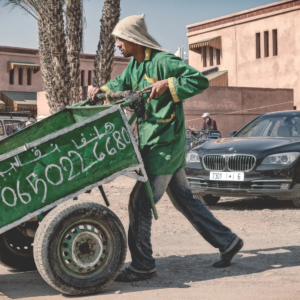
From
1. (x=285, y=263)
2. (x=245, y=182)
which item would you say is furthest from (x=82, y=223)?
(x=245, y=182)

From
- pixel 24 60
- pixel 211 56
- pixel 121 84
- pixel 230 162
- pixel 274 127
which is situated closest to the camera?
pixel 121 84

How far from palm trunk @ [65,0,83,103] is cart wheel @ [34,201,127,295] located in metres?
15.0

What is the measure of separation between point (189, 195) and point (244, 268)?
773 millimetres

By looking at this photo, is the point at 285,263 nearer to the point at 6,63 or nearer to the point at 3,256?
the point at 3,256

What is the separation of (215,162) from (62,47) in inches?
411

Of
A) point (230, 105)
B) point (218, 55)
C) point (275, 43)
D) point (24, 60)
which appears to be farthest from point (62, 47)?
point (24, 60)

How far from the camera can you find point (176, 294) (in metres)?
4.24

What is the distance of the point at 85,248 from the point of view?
4.21 metres

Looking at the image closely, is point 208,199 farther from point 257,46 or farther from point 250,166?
point 257,46

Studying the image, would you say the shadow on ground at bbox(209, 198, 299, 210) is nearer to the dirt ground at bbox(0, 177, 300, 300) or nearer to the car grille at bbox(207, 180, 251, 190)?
A: the car grille at bbox(207, 180, 251, 190)

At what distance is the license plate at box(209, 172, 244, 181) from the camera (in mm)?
8641

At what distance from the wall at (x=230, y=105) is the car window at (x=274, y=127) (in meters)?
16.4

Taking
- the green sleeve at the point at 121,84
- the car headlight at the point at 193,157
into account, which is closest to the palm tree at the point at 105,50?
the car headlight at the point at 193,157

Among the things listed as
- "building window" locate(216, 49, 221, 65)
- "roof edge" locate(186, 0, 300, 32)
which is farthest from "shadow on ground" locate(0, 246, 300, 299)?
"building window" locate(216, 49, 221, 65)
